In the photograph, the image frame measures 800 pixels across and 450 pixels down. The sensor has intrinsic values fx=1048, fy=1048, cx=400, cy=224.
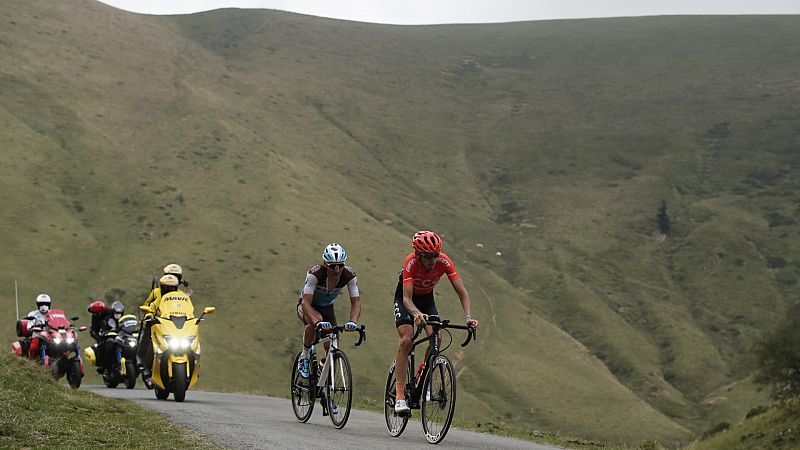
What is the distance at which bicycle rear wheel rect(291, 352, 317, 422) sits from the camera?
15.2 metres

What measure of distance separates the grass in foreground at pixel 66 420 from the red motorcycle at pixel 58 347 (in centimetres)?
527

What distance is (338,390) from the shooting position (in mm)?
14602

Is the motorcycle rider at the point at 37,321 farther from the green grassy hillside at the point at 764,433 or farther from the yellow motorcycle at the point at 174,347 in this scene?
the green grassy hillside at the point at 764,433

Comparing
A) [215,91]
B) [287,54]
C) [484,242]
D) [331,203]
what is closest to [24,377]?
[331,203]

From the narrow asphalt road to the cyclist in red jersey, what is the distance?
831 millimetres

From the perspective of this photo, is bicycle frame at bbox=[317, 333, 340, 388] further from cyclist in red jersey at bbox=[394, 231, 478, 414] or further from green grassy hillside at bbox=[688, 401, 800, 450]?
green grassy hillside at bbox=[688, 401, 800, 450]

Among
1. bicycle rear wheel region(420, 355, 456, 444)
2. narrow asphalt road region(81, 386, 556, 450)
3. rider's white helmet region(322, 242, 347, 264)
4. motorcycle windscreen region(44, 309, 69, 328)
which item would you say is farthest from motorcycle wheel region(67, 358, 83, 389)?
bicycle rear wheel region(420, 355, 456, 444)

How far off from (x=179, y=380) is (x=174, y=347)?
2.06 ft

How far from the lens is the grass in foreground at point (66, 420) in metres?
10.9

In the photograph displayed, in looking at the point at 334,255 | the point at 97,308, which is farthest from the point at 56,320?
the point at 334,255

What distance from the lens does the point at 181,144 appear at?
436 ft

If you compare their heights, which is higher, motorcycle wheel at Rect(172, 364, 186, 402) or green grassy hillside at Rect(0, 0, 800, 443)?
green grassy hillside at Rect(0, 0, 800, 443)

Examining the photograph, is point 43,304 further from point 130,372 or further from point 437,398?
point 437,398

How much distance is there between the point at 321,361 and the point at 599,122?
180133 mm
